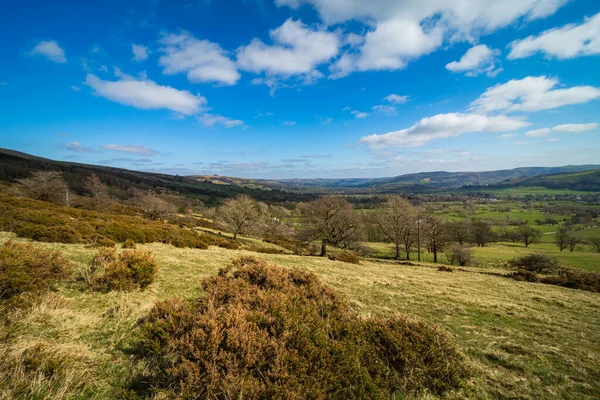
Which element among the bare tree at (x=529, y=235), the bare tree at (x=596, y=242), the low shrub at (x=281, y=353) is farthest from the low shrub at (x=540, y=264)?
the low shrub at (x=281, y=353)

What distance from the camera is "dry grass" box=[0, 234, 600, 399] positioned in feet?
13.6

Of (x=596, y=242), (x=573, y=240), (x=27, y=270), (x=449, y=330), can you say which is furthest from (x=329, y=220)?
(x=596, y=242)

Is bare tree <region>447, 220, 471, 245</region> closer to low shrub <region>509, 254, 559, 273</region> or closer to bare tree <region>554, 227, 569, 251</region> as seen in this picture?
low shrub <region>509, 254, 559, 273</region>

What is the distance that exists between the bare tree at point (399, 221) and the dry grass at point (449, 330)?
25619 mm

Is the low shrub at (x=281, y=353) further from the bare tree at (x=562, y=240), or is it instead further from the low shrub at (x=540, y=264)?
the bare tree at (x=562, y=240)

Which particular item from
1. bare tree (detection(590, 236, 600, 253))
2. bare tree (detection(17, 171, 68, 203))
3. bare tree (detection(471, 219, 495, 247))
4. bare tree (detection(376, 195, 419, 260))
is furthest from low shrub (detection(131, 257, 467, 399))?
bare tree (detection(590, 236, 600, 253))

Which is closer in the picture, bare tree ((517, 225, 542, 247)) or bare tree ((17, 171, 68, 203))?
bare tree ((17, 171, 68, 203))

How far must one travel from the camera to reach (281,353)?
358 centimetres

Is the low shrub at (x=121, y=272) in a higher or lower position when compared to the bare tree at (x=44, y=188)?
lower

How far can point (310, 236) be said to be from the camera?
32.3 metres

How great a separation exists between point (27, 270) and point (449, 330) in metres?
11.9

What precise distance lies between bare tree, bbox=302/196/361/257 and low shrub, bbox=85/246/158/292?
2467 cm

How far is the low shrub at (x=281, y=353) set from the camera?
326cm

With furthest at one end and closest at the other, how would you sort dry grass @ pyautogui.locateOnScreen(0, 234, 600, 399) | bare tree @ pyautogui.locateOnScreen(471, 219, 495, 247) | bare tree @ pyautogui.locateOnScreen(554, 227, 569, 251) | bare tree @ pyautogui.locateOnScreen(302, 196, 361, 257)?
1. bare tree @ pyautogui.locateOnScreen(471, 219, 495, 247)
2. bare tree @ pyautogui.locateOnScreen(554, 227, 569, 251)
3. bare tree @ pyautogui.locateOnScreen(302, 196, 361, 257)
4. dry grass @ pyautogui.locateOnScreen(0, 234, 600, 399)
